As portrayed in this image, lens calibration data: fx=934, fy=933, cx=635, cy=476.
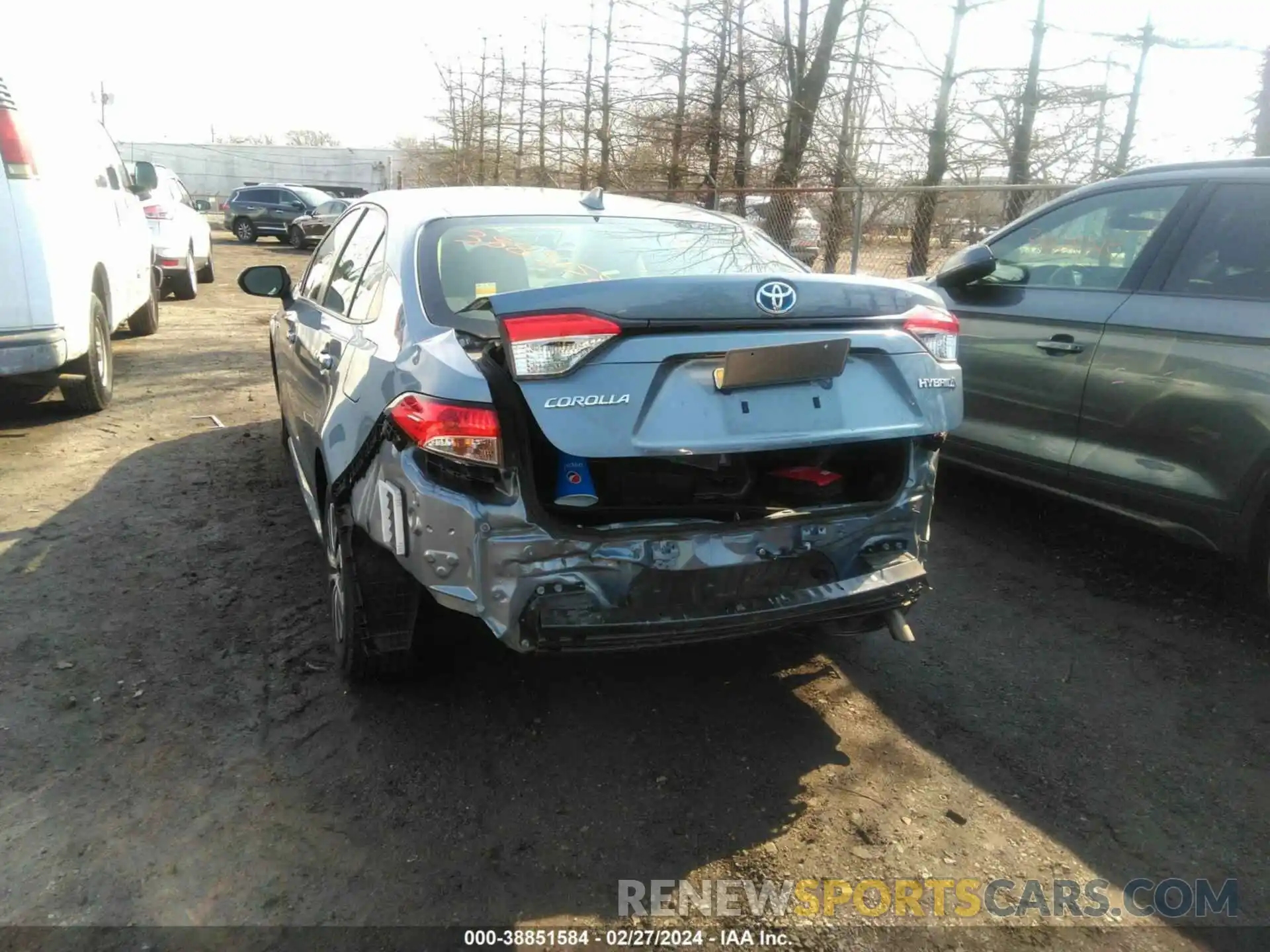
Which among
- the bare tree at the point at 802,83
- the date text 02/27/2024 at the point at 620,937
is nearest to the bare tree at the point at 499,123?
the bare tree at the point at 802,83

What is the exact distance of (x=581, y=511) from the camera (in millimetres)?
2572

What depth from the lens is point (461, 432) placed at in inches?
95.6

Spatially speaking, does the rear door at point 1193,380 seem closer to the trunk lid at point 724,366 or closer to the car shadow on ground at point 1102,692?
the car shadow on ground at point 1102,692

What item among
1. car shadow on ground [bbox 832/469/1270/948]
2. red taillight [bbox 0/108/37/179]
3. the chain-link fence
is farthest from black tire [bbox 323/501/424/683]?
the chain-link fence

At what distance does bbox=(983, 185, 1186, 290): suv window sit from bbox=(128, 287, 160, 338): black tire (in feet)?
29.0

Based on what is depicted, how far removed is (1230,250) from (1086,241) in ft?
2.35

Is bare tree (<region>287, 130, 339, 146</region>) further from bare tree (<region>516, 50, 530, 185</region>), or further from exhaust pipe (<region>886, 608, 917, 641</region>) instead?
exhaust pipe (<region>886, 608, 917, 641</region>)

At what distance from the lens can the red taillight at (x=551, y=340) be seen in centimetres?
236

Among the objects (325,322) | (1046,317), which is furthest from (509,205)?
(1046,317)

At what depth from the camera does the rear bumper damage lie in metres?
2.43

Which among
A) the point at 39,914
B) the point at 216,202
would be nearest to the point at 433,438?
the point at 39,914

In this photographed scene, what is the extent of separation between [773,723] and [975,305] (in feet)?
8.71

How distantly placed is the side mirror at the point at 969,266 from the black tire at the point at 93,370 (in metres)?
5.43

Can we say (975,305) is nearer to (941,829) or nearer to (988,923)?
(941,829)
